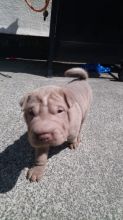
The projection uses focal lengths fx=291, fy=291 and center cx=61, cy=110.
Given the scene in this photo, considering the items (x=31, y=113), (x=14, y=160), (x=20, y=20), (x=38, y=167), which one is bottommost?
(x=14, y=160)

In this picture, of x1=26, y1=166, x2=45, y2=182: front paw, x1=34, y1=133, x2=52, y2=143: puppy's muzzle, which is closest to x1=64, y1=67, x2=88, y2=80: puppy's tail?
x1=26, y1=166, x2=45, y2=182: front paw

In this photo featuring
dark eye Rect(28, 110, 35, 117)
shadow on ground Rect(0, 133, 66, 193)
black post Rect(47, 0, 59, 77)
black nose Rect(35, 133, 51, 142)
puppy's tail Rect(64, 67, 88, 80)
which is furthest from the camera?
black post Rect(47, 0, 59, 77)

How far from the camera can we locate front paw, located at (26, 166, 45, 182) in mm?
3043

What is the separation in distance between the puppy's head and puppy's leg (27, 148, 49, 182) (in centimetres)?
49

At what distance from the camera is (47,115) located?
249cm

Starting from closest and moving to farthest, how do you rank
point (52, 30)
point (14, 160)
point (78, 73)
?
point (14, 160)
point (78, 73)
point (52, 30)

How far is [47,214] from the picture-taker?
2.62m

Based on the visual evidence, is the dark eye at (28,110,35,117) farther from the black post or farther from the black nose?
the black post

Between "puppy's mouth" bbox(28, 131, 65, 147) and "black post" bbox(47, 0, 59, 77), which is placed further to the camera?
"black post" bbox(47, 0, 59, 77)

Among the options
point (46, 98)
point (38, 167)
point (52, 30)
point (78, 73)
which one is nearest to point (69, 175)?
point (38, 167)

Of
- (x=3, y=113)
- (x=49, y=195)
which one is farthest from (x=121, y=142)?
(x=3, y=113)

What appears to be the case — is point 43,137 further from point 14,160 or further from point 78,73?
point 78,73

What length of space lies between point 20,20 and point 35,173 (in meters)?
5.90

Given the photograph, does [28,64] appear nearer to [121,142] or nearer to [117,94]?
[117,94]
